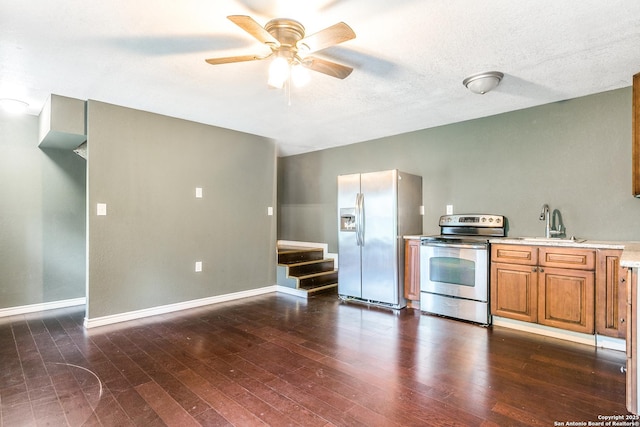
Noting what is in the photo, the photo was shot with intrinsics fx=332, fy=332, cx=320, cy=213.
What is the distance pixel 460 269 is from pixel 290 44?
281 centimetres

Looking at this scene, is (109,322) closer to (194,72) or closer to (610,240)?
(194,72)

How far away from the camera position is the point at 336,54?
2.46m

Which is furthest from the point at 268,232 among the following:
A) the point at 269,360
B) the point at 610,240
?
the point at 610,240

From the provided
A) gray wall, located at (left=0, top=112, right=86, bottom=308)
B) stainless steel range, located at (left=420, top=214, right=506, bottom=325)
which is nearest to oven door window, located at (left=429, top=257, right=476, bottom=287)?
stainless steel range, located at (left=420, top=214, right=506, bottom=325)

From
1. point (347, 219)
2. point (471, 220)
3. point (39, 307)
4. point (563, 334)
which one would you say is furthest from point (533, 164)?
point (39, 307)

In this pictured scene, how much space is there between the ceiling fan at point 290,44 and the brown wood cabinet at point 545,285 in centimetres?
243

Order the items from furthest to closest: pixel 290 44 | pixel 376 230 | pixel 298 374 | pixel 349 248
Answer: pixel 349 248
pixel 376 230
pixel 298 374
pixel 290 44

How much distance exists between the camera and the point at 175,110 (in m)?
3.73

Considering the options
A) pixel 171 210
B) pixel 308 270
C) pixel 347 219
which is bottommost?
pixel 308 270

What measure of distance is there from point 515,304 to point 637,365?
1.60 m

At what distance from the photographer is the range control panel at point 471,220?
12.4 ft

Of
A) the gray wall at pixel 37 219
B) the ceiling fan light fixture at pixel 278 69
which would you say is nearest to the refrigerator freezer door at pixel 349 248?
the ceiling fan light fixture at pixel 278 69

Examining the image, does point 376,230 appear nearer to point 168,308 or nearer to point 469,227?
point 469,227

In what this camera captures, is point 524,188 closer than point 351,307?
Yes
